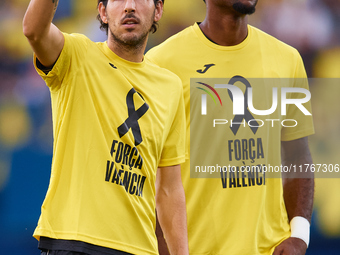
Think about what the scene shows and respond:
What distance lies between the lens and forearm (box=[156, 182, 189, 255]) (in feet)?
8.33

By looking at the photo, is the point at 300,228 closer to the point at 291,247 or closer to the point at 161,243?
the point at 291,247

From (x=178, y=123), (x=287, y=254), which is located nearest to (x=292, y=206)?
(x=287, y=254)

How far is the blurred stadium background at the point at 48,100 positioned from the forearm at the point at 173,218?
6.07 ft

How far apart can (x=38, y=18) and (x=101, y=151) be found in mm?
579

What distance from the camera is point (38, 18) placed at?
1.92 meters

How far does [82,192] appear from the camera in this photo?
2078 millimetres

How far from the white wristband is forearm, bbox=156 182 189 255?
→ 2.39 feet

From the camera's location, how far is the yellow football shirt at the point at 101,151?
2.07 meters

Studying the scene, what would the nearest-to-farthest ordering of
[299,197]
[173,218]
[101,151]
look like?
1. [101,151]
2. [173,218]
3. [299,197]

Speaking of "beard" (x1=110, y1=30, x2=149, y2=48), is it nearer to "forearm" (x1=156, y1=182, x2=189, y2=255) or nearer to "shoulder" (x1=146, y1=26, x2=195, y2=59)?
"shoulder" (x1=146, y1=26, x2=195, y2=59)
